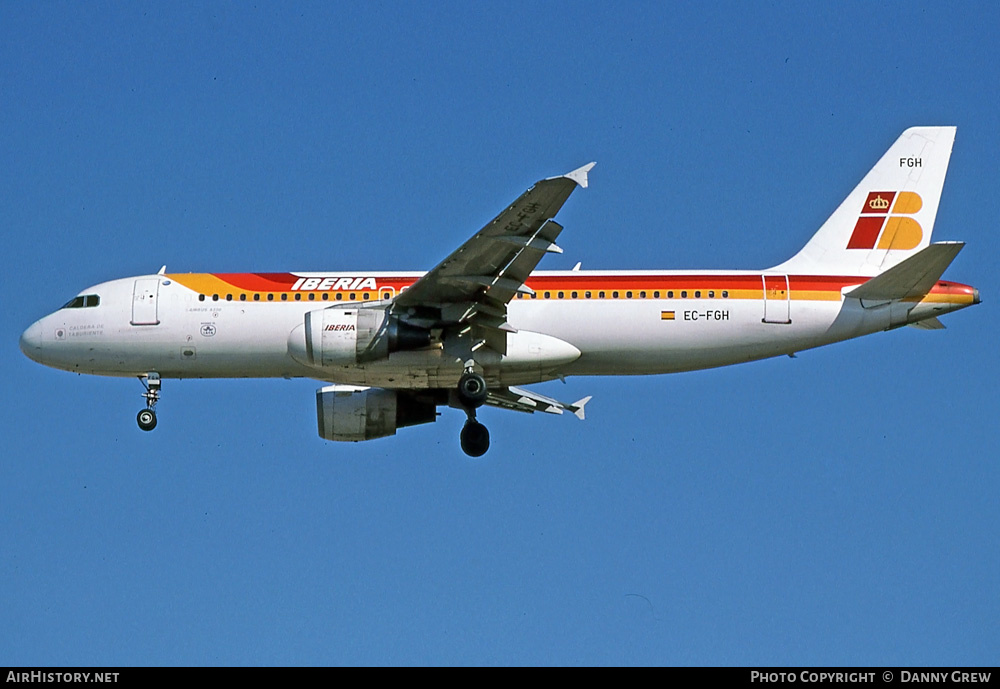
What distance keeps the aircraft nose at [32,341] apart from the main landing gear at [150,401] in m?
2.64

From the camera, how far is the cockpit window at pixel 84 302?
33.4 metres

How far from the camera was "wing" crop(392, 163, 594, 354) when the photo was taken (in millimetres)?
27875

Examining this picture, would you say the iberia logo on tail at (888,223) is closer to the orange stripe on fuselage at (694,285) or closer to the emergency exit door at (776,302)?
the orange stripe on fuselage at (694,285)

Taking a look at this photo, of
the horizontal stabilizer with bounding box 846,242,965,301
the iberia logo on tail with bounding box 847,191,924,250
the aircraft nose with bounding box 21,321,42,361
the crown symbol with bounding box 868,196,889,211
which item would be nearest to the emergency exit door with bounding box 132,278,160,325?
the aircraft nose with bounding box 21,321,42,361

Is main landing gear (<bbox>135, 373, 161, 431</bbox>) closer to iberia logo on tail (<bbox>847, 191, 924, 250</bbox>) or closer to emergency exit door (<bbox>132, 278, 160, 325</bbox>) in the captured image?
emergency exit door (<bbox>132, 278, 160, 325</bbox>)

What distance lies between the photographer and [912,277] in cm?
3031

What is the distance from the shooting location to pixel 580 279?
31734 millimetres

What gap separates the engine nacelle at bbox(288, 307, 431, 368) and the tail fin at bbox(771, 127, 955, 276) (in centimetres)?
878

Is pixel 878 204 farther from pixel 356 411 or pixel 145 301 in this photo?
pixel 145 301

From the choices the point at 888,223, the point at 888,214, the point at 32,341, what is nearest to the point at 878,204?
the point at 888,214

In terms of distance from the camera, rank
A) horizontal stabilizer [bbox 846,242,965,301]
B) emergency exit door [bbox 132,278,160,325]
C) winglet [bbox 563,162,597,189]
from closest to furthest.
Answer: winglet [bbox 563,162,597,189], horizontal stabilizer [bbox 846,242,965,301], emergency exit door [bbox 132,278,160,325]

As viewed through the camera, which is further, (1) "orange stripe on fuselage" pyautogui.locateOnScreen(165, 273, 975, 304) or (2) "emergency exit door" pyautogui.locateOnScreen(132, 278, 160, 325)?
(2) "emergency exit door" pyautogui.locateOnScreen(132, 278, 160, 325)
